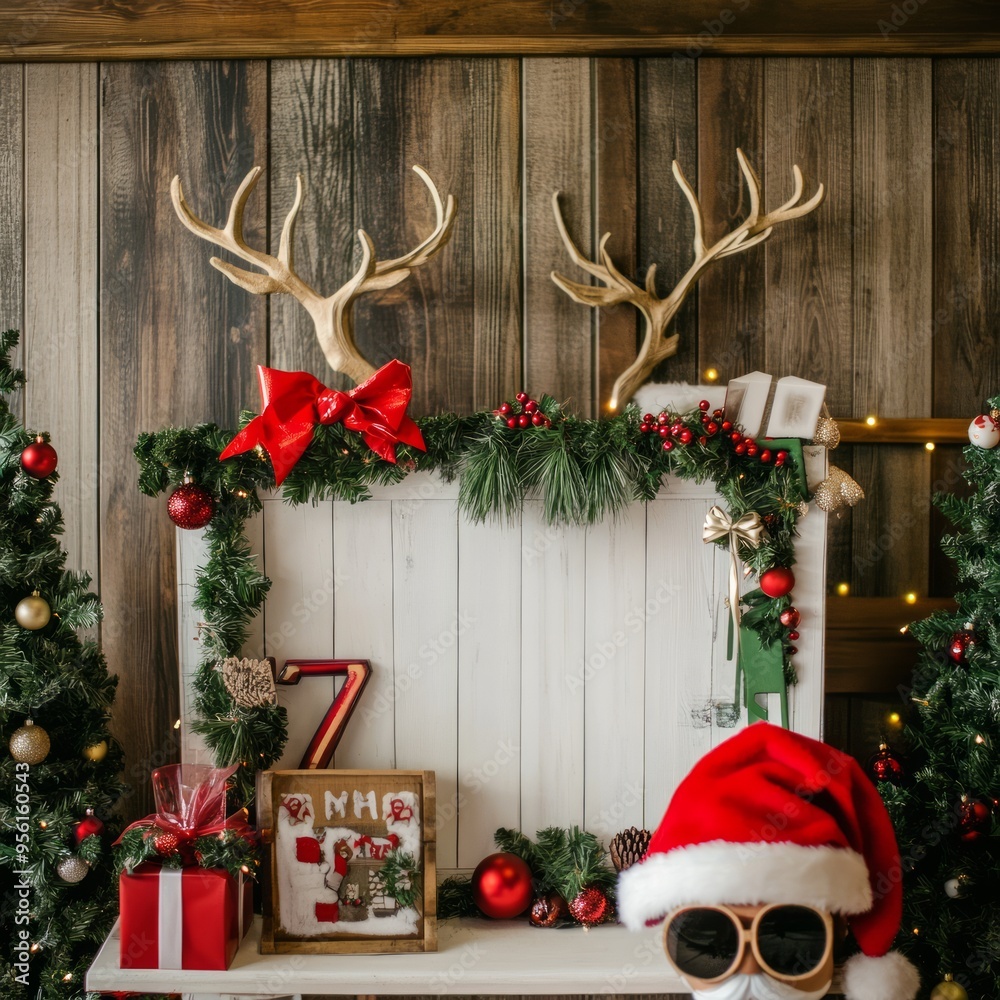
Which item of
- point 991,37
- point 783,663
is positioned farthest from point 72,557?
point 991,37

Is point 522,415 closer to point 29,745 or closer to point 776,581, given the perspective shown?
point 776,581

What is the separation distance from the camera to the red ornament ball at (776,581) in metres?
1.45

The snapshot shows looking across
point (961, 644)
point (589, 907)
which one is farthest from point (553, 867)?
point (961, 644)

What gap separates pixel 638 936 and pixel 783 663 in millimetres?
558

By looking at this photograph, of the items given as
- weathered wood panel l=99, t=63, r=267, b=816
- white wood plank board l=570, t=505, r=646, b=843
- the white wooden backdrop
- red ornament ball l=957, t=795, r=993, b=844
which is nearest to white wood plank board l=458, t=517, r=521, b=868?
the white wooden backdrop

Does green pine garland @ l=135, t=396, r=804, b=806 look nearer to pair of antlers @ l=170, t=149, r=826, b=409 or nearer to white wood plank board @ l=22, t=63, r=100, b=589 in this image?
pair of antlers @ l=170, t=149, r=826, b=409

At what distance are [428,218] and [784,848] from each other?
140 cm

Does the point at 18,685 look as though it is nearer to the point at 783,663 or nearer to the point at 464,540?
the point at 464,540

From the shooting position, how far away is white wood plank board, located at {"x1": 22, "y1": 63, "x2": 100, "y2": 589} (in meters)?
1.75

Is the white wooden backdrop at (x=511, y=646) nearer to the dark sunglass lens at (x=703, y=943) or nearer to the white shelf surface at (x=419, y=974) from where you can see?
the white shelf surface at (x=419, y=974)

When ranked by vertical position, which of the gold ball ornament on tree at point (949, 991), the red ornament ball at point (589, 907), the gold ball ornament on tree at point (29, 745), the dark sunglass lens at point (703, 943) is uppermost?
the gold ball ornament on tree at point (29, 745)

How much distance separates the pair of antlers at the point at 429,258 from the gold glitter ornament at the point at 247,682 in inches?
22.9

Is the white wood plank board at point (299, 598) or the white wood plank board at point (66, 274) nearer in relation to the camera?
the white wood plank board at point (299, 598)

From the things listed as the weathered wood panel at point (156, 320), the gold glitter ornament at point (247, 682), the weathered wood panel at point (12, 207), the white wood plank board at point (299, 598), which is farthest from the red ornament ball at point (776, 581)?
the weathered wood panel at point (12, 207)
